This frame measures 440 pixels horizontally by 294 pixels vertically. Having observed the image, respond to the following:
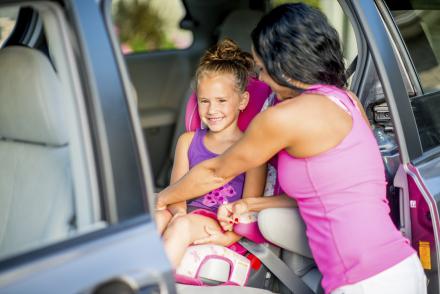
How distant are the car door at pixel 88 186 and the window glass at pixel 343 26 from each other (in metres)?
1.54

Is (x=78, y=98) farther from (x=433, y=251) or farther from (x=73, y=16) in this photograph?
(x=433, y=251)

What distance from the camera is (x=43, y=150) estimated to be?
85.2 inches

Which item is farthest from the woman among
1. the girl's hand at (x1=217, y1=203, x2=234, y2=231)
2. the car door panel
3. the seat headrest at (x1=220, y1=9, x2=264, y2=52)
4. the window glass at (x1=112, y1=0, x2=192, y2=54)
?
the window glass at (x1=112, y1=0, x2=192, y2=54)

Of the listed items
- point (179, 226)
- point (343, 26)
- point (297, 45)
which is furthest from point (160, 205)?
point (343, 26)

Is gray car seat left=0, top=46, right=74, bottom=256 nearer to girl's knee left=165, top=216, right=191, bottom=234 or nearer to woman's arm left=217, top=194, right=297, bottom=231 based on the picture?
girl's knee left=165, top=216, right=191, bottom=234

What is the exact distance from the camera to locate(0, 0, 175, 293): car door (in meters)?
1.52

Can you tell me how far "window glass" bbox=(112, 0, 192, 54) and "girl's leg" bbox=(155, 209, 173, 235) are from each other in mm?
6078

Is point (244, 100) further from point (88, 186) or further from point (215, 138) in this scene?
point (88, 186)

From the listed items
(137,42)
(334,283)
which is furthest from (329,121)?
(137,42)

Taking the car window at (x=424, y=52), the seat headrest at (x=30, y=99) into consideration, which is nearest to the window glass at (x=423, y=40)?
the car window at (x=424, y=52)

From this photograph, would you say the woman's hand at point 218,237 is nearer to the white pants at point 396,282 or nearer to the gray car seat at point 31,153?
the white pants at point 396,282

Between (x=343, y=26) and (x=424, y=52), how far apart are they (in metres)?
1.28

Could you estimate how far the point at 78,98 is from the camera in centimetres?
175

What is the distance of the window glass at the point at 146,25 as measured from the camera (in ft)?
27.9
